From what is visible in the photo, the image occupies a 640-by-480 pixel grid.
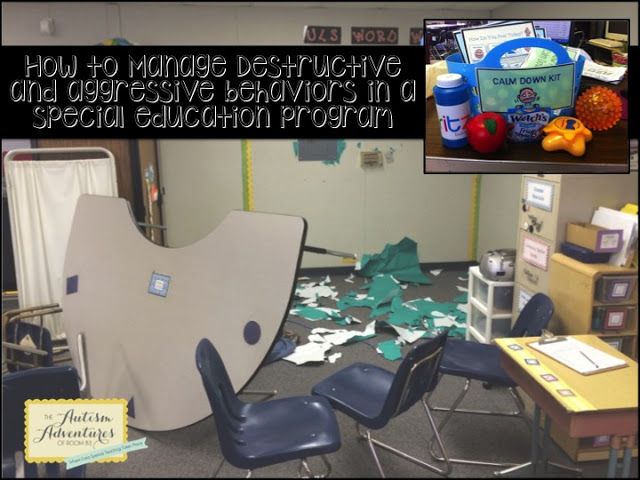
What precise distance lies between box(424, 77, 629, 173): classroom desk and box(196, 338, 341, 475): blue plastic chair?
0.85m

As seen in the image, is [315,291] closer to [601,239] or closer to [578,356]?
[601,239]

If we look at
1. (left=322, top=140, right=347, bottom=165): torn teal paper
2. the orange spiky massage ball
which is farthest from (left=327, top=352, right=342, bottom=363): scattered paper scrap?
the orange spiky massage ball

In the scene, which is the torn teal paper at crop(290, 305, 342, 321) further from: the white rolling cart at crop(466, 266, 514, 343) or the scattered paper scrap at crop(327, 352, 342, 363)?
the white rolling cart at crop(466, 266, 514, 343)

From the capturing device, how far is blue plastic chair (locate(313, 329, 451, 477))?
5.06ft

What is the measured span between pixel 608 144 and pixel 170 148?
352cm

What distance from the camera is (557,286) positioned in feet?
6.77

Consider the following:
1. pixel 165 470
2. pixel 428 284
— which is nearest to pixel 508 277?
pixel 428 284

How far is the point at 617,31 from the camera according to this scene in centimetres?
91

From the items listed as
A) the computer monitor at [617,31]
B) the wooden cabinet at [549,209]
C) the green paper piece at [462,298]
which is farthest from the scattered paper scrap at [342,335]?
the computer monitor at [617,31]

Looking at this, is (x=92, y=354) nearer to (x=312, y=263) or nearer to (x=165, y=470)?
(x=165, y=470)

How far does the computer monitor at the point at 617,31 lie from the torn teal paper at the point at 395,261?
329 cm

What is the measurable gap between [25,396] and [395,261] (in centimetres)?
356

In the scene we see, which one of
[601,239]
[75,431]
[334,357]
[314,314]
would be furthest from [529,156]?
[314,314]

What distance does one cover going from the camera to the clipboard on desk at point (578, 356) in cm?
147
